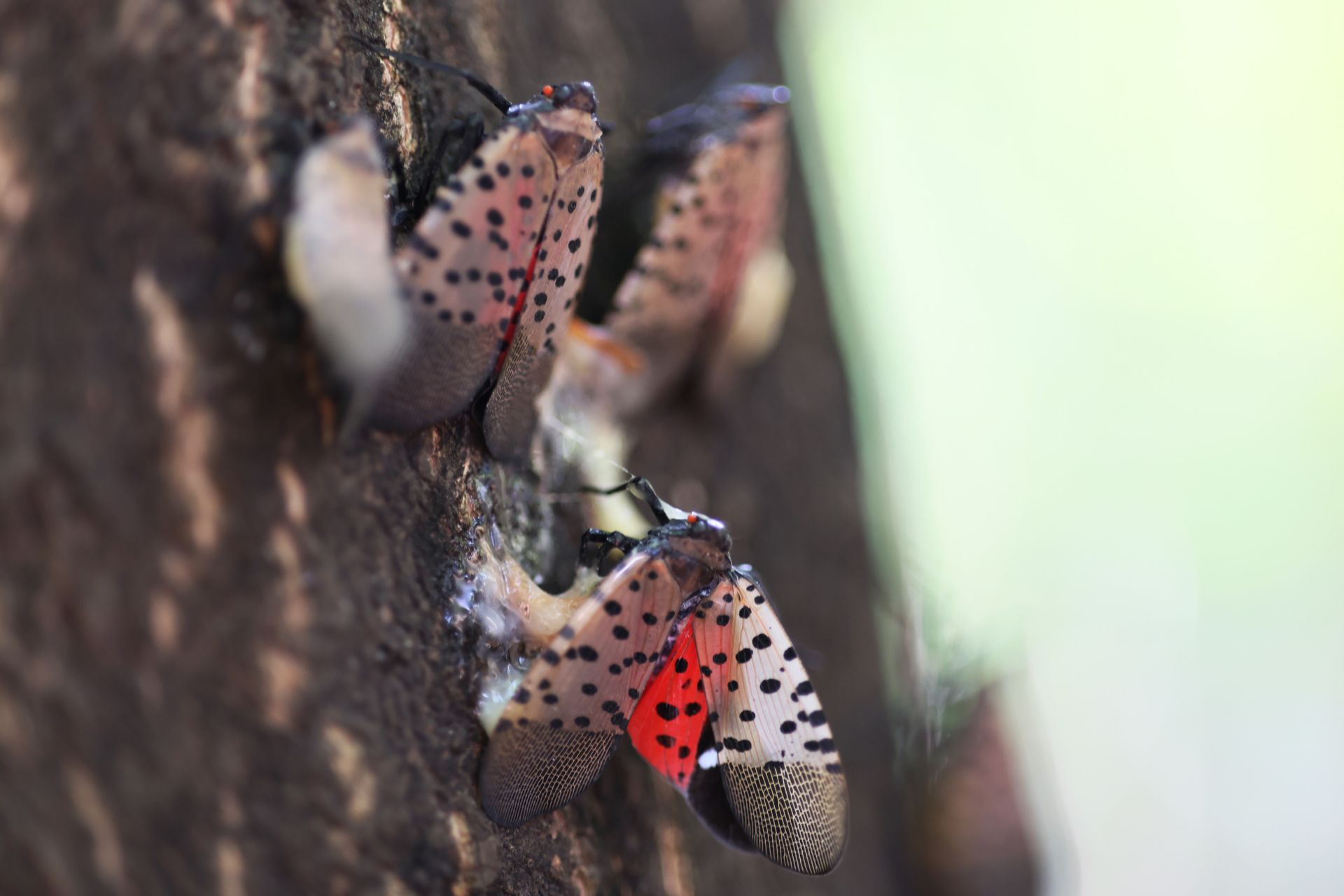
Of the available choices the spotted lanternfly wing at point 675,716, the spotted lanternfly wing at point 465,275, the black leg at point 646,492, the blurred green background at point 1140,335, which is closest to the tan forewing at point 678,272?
the black leg at point 646,492

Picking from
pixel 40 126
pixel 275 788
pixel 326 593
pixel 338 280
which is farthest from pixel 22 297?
pixel 275 788

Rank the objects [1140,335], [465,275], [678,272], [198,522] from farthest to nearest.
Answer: [1140,335] < [678,272] < [465,275] < [198,522]

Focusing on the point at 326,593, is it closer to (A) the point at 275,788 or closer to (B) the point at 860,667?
(A) the point at 275,788

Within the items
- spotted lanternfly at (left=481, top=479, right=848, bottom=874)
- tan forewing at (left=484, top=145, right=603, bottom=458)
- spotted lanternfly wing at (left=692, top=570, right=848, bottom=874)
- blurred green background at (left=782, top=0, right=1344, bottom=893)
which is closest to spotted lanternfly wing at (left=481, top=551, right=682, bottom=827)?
spotted lanternfly at (left=481, top=479, right=848, bottom=874)

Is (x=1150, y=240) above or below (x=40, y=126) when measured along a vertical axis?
below

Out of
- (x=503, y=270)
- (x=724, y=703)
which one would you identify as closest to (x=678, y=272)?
(x=503, y=270)

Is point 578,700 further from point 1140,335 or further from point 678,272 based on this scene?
point 1140,335

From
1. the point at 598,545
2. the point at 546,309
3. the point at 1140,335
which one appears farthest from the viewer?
the point at 1140,335
